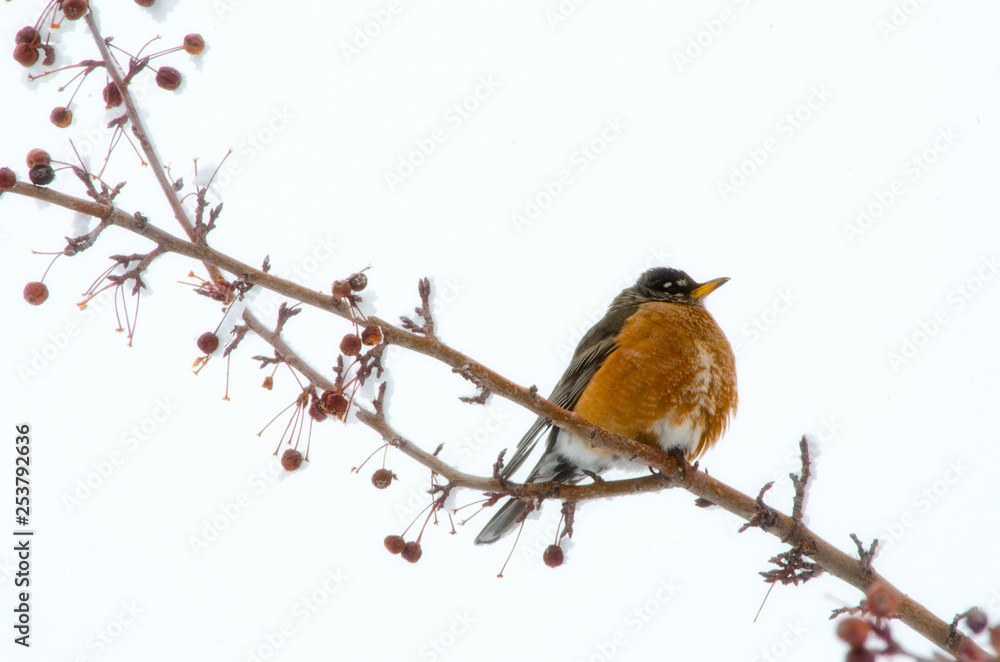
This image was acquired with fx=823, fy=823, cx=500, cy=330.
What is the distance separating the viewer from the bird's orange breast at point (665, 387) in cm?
371

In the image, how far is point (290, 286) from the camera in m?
2.23

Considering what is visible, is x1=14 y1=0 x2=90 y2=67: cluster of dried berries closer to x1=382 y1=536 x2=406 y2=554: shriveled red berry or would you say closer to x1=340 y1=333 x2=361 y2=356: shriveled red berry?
x1=340 y1=333 x2=361 y2=356: shriveled red berry

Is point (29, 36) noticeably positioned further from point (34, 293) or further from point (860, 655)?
point (860, 655)

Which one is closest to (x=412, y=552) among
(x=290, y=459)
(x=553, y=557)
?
(x=290, y=459)

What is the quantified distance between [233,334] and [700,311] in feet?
9.15

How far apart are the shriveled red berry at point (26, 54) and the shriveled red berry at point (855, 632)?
258 cm

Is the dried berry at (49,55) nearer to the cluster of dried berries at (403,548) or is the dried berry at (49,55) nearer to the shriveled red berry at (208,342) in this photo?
the shriveled red berry at (208,342)

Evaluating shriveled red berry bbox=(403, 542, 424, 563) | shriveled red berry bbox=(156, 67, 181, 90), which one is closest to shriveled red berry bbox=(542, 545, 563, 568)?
shriveled red berry bbox=(403, 542, 424, 563)

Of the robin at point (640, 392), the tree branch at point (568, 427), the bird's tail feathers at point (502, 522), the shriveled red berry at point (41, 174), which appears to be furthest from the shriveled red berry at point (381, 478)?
the shriveled red berry at point (41, 174)

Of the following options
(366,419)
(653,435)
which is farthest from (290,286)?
(653,435)

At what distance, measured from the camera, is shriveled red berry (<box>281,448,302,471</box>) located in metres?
2.70

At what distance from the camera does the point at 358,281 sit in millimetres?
2223

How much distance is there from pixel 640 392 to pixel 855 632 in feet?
7.56

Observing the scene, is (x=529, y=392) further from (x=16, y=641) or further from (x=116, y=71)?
(x=16, y=641)
